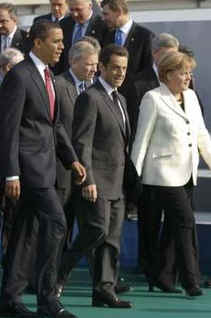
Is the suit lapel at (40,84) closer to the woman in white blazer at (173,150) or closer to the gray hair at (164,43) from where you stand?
the woman in white blazer at (173,150)

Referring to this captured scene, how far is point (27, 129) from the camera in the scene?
7.00 meters

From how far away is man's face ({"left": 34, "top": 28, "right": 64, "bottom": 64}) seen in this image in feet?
23.5

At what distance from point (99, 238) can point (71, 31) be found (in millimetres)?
2750

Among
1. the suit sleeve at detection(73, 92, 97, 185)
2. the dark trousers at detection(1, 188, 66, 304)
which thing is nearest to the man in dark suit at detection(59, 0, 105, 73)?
the suit sleeve at detection(73, 92, 97, 185)

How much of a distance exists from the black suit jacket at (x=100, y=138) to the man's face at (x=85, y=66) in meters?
0.47

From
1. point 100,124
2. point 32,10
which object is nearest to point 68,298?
point 100,124

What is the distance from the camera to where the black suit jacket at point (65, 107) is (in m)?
8.21

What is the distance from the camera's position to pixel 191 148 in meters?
8.17

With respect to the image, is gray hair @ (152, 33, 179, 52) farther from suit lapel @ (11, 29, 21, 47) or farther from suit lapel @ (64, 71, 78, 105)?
suit lapel @ (11, 29, 21, 47)

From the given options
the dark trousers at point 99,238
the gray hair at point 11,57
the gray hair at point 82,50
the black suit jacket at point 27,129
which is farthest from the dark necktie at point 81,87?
the black suit jacket at point 27,129

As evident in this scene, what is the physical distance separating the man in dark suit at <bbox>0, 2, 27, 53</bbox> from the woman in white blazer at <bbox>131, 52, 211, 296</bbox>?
86.6 inches

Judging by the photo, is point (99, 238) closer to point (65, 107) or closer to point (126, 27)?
point (65, 107)

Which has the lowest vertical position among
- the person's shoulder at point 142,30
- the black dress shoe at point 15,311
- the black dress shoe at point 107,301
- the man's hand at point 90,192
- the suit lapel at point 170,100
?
the black dress shoe at point 107,301

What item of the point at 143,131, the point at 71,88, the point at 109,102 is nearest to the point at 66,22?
the point at 71,88
